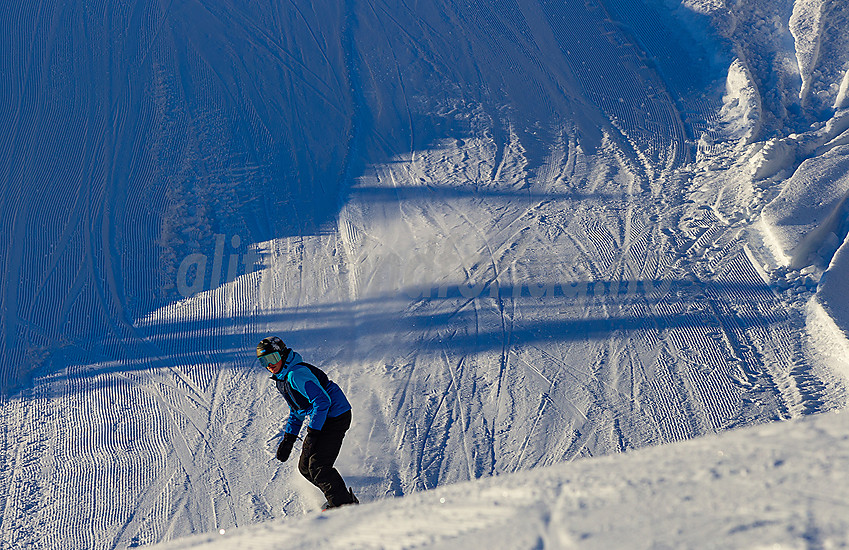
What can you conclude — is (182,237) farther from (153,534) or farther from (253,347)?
(153,534)

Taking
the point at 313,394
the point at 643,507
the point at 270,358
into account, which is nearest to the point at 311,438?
the point at 313,394

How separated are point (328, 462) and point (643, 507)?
254 centimetres

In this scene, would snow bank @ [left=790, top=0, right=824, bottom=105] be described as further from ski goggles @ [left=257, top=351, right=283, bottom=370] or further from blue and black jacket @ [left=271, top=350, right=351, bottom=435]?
ski goggles @ [left=257, top=351, right=283, bottom=370]

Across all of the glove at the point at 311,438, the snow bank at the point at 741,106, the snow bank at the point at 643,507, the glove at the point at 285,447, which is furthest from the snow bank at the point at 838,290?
the glove at the point at 285,447

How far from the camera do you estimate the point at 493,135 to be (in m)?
7.50

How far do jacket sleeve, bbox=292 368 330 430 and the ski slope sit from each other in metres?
0.72

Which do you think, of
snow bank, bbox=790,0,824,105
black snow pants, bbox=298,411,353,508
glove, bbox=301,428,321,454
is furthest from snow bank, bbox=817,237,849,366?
glove, bbox=301,428,321,454

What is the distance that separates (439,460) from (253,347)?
1.98 meters

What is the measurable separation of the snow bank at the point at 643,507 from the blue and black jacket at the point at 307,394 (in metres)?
1.71

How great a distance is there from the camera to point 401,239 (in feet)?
20.9

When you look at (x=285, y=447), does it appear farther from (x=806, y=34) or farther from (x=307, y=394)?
(x=806, y=34)

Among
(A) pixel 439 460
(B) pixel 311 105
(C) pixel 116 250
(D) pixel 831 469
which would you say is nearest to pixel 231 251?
(C) pixel 116 250

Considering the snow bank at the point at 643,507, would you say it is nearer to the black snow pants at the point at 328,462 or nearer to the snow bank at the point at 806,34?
the black snow pants at the point at 328,462

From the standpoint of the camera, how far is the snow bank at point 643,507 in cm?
164
